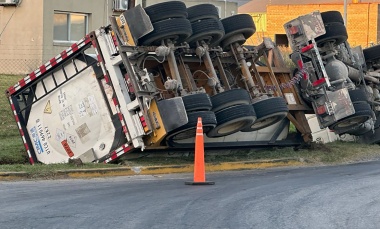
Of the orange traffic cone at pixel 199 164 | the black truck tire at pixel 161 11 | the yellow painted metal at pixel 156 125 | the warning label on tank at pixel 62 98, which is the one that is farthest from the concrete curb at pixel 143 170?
the black truck tire at pixel 161 11

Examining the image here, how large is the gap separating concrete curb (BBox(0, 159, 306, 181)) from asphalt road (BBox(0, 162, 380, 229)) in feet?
1.29

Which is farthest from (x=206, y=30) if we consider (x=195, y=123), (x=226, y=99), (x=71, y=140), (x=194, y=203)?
(x=194, y=203)

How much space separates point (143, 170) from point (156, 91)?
1294mm

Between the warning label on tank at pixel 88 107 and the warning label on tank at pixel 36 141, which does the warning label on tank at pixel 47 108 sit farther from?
the warning label on tank at pixel 88 107

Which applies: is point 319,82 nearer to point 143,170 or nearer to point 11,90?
point 143,170

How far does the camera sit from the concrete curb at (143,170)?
12.6 meters

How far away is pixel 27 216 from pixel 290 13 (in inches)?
1564

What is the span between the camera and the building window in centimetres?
3055

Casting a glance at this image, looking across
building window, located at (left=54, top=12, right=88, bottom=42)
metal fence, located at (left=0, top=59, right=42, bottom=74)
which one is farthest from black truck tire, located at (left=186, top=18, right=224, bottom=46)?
building window, located at (left=54, top=12, right=88, bottom=42)

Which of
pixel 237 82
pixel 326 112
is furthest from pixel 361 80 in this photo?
pixel 237 82

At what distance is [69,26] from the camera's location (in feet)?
101

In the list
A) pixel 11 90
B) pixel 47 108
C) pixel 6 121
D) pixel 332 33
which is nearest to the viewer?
pixel 47 108

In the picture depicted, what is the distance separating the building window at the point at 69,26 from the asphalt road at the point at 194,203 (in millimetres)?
17941

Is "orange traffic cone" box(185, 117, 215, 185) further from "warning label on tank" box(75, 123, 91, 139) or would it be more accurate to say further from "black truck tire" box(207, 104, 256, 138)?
"warning label on tank" box(75, 123, 91, 139)
